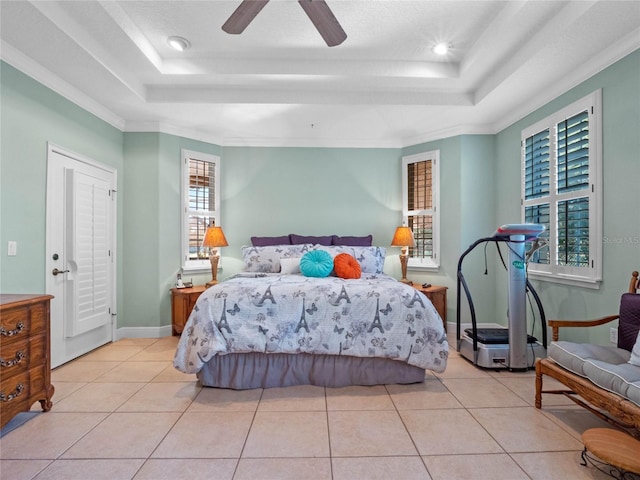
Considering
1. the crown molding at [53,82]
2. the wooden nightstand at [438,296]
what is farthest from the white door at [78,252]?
the wooden nightstand at [438,296]

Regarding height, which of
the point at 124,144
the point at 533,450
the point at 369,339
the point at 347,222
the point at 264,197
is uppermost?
the point at 124,144

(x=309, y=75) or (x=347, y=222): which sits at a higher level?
(x=309, y=75)

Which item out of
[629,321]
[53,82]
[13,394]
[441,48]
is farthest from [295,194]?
[629,321]

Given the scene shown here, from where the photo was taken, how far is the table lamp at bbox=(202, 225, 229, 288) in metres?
4.28

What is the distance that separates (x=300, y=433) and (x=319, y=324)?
2.56 ft

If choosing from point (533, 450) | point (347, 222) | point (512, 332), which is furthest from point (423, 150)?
point (533, 450)

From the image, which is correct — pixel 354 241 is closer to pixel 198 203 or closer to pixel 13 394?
pixel 198 203

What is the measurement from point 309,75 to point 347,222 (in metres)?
2.16

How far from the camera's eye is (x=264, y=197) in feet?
15.7

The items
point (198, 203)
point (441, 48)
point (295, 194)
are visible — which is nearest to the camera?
point (441, 48)

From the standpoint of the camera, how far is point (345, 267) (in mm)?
3461

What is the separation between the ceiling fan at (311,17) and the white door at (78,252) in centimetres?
223

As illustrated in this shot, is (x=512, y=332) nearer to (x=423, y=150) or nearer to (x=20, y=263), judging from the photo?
(x=423, y=150)

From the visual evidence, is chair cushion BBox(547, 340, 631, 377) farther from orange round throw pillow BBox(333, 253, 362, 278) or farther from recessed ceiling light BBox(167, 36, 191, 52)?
recessed ceiling light BBox(167, 36, 191, 52)
